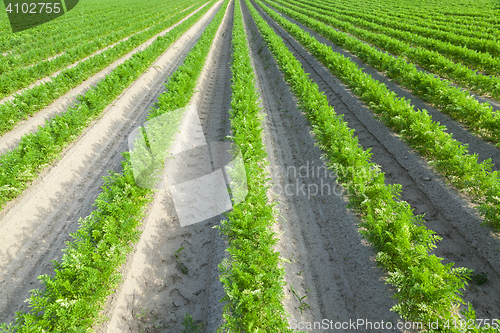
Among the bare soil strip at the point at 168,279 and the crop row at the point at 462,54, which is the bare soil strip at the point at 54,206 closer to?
the bare soil strip at the point at 168,279

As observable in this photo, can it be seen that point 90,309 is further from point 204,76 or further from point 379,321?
point 204,76

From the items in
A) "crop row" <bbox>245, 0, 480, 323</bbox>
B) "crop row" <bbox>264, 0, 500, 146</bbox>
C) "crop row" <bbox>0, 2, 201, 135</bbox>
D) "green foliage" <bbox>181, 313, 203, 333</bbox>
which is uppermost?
"crop row" <bbox>0, 2, 201, 135</bbox>

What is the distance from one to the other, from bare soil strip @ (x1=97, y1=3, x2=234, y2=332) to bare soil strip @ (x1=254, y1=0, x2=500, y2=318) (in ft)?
17.9

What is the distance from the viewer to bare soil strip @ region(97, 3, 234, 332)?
4.76 meters

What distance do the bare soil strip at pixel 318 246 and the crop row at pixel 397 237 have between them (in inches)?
15.5

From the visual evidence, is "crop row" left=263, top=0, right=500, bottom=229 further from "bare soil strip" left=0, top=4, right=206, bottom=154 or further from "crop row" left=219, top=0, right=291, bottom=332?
"bare soil strip" left=0, top=4, right=206, bottom=154

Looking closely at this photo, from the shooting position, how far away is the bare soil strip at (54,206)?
552cm

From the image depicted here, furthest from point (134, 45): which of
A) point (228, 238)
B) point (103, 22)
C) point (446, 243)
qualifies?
point (446, 243)

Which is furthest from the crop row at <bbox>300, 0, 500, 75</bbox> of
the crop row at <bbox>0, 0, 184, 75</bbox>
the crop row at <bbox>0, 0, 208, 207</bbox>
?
the crop row at <bbox>0, 0, 184, 75</bbox>

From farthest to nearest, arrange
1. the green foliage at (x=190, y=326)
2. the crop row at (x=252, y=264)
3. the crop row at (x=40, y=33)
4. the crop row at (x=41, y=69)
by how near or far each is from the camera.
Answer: the crop row at (x=40, y=33) → the crop row at (x=41, y=69) → the green foliage at (x=190, y=326) → the crop row at (x=252, y=264)

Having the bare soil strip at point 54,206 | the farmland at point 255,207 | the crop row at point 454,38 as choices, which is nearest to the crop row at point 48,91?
the farmland at point 255,207

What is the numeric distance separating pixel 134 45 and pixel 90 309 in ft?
73.6

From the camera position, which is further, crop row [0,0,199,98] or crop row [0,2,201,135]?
crop row [0,0,199,98]

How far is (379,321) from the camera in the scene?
447 cm
